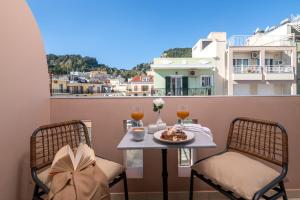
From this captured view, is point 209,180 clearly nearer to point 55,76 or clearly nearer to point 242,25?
point 55,76

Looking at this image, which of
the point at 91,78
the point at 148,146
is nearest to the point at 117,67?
the point at 91,78

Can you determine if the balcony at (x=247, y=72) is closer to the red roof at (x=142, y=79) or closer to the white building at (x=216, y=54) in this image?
the white building at (x=216, y=54)

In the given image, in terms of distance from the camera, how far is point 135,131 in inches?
57.7

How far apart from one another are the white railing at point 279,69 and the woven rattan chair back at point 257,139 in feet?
2.49

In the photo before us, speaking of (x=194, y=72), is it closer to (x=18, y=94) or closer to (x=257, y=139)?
(x=257, y=139)

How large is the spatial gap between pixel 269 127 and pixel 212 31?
4.84 feet

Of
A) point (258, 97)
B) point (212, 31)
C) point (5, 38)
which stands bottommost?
point (258, 97)

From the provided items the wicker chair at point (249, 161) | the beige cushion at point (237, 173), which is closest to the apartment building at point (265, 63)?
the wicker chair at point (249, 161)

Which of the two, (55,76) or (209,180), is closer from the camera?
(209,180)

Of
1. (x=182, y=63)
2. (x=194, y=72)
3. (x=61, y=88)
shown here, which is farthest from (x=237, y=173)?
(x=61, y=88)

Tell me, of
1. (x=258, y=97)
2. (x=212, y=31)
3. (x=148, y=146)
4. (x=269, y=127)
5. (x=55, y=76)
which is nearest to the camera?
(x=148, y=146)

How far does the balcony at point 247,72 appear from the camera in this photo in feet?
7.31

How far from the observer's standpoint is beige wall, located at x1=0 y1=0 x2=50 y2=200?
139 centimetres

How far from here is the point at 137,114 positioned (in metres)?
1.78
